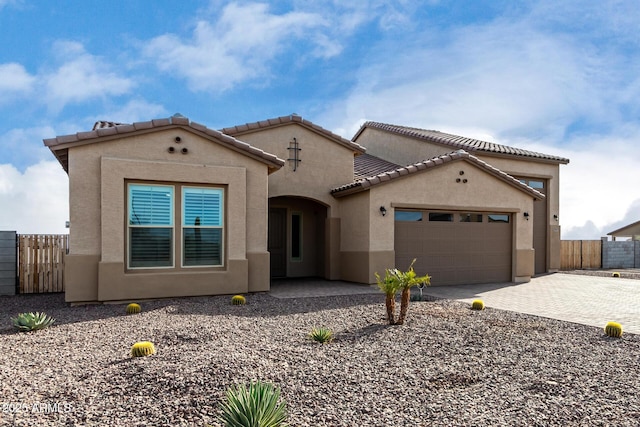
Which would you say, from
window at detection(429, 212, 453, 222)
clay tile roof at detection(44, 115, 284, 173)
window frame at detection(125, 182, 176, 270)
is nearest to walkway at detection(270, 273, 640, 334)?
window at detection(429, 212, 453, 222)

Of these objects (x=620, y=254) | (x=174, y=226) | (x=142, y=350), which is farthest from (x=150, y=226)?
(x=620, y=254)

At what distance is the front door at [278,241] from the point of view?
1655 centimetres

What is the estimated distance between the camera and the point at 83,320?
8609mm

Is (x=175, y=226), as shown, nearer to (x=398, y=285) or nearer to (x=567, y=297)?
(x=398, y=285)

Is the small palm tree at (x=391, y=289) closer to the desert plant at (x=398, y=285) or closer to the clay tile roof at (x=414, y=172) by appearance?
Result: the desert plant at (x=398, y=285)

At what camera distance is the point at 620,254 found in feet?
82.3

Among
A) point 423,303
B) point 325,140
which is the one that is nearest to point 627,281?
point 423,303

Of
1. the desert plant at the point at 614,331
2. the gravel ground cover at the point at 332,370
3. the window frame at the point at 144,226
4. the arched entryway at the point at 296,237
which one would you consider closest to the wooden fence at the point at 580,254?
the arched entryway at the point at 296,237

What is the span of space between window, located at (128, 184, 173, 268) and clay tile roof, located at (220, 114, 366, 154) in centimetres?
433

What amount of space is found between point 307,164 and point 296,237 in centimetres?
313

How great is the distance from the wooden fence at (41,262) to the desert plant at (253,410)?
11815 millimetres

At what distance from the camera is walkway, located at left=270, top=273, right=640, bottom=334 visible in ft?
31.8

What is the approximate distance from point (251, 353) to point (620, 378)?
15.3 ft

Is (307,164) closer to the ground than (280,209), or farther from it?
farther from it
